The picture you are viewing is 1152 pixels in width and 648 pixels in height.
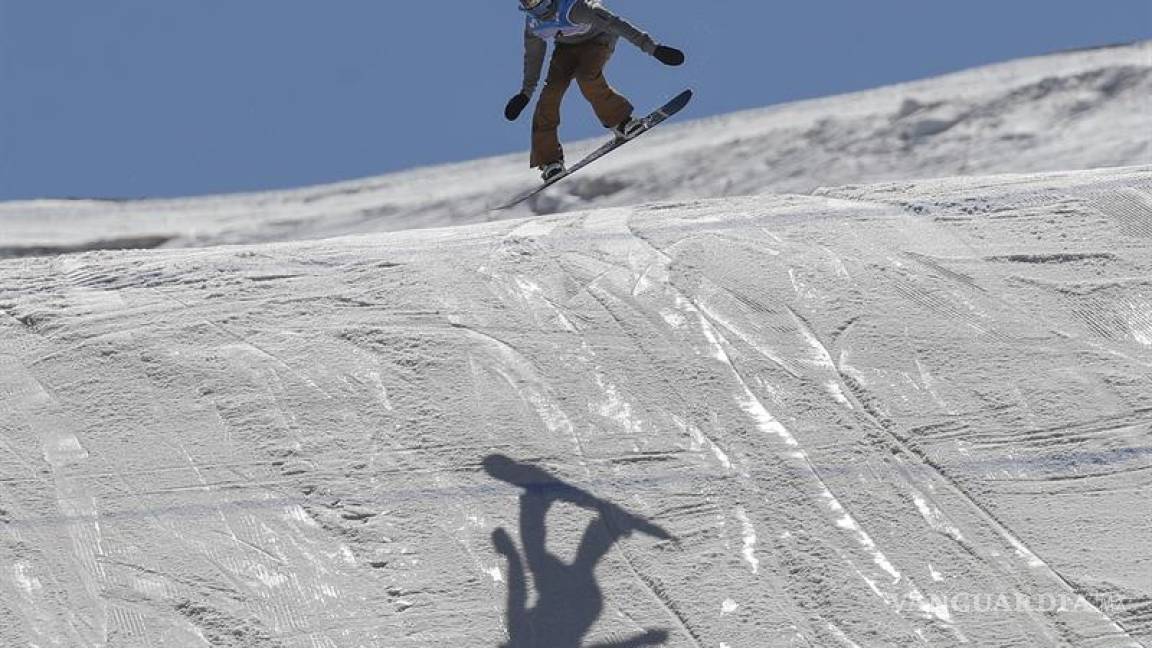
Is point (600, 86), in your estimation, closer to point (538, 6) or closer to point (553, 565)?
point (538, 6)

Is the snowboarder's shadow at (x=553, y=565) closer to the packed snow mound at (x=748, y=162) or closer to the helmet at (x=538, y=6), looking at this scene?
the helmet at (x=538, y=6)

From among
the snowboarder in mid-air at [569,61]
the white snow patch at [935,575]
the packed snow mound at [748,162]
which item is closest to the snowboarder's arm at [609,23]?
the snowboarder in mid-air at [569,61]

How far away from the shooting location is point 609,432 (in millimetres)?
10555

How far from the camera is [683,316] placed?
11.4 meters

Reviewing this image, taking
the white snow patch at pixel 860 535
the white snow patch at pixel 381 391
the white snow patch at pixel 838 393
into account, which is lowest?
the white snow patch at pixel 860 535

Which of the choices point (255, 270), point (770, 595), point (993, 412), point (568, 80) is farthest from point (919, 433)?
point (255, 270)

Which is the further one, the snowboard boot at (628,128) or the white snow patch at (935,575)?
the snowboard boot at (628,128)

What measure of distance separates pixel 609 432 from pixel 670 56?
187 centimetres

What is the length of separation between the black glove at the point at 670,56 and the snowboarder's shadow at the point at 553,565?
2.08 m

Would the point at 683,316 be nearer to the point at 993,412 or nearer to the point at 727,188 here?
the point at 993,412

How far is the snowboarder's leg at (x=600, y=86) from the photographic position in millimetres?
10969

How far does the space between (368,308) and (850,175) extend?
15.4 ft

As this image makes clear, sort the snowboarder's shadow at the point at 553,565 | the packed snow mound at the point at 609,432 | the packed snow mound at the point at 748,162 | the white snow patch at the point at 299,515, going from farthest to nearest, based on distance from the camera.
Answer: the packed snow mound at the point at 748,162, the white snow patch at the point at 299,515, the packed snow mound at the point at 609,432, the snowboarder's shadow at the point at 553,565

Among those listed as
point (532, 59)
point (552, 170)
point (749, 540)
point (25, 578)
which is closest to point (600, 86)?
point (532, 59)
